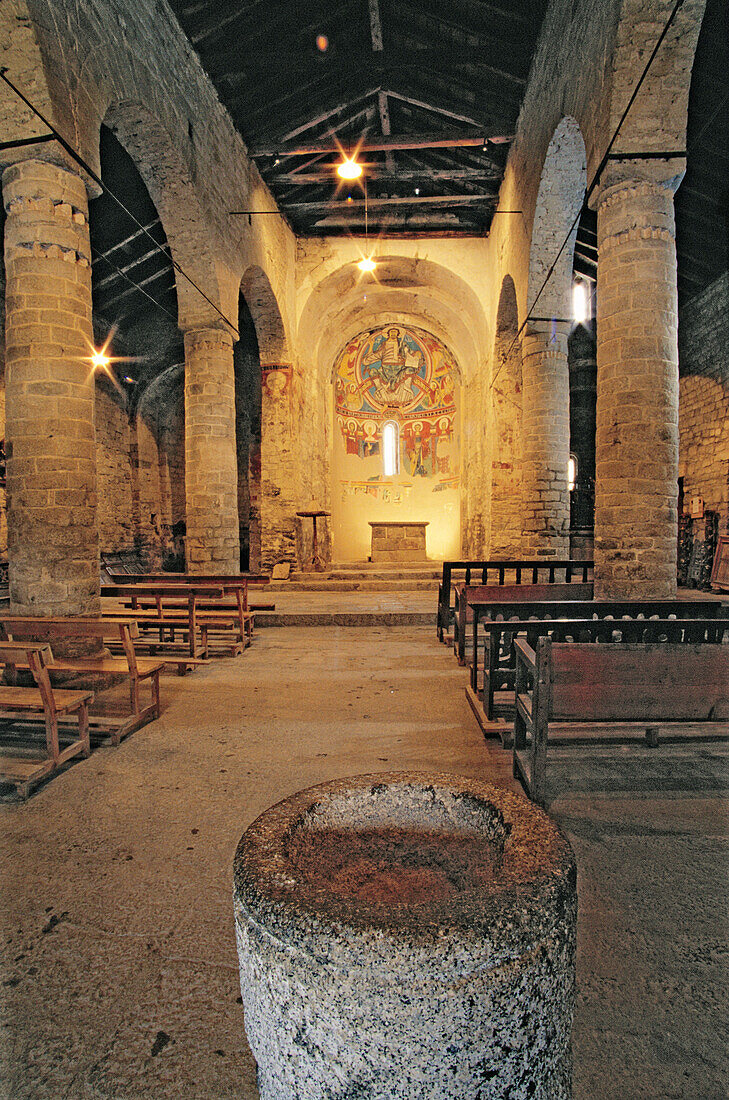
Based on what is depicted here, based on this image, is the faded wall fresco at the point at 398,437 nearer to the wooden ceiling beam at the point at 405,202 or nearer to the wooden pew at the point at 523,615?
the wooden ceiling beam at the point at 405,202

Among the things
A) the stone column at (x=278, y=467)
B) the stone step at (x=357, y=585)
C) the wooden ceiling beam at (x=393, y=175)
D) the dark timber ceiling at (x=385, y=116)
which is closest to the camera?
the dark timber ceiling at (x=385, y=116)

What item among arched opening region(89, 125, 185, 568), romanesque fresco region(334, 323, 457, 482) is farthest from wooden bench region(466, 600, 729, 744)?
romanesque fresco region(334, 323, 457, 482)

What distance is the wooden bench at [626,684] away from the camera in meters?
2.58

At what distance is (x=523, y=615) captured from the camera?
173 inches

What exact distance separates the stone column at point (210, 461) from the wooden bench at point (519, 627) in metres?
5.63

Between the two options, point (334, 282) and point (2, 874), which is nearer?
point (2, 874)

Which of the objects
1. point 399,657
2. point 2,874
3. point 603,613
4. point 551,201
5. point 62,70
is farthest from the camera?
point 551,201

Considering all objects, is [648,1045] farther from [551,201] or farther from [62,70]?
[551,201]

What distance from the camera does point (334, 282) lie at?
13.4 m

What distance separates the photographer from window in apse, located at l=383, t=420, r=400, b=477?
696 inches

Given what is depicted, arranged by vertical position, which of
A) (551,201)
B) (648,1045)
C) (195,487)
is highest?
(551,201)

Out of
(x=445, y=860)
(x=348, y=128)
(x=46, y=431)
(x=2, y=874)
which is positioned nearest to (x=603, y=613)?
(x=445, y=860)

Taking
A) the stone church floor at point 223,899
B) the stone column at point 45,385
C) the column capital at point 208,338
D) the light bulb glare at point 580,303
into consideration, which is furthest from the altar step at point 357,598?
the light bulb glare at point 580,303

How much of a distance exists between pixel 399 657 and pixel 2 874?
3957 millimetres
